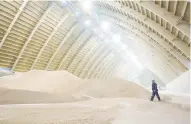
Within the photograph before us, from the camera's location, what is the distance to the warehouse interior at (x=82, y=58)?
644cm

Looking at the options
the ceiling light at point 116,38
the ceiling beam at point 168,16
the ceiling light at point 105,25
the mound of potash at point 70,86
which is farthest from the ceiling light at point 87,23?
the ceiling beam at point 168,16

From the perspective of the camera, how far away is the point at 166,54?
17703 mm

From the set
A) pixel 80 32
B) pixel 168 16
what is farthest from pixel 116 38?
pixel 168 16

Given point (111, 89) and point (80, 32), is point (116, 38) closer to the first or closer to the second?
point (80, 32)

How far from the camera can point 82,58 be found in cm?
2870

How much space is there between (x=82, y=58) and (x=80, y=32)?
4291mm

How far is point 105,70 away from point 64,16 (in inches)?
729

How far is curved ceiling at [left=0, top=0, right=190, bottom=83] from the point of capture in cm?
1277

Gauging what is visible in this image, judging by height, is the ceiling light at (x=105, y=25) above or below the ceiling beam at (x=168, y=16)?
above

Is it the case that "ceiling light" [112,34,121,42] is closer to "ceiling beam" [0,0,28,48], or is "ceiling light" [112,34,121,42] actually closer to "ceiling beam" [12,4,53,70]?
"ceiling beam" [12,4,53,70]

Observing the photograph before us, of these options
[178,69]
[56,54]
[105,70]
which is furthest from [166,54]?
[105,70]

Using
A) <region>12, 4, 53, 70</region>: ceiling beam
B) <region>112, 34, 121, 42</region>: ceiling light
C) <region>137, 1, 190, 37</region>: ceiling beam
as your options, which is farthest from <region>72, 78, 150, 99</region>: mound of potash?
<region>112, 34, 121, 42</region>: ceiling light

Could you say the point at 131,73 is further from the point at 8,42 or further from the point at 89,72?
the point at 8,42

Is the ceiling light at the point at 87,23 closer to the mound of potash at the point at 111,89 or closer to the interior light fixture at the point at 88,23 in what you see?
the interior light fixture at the point at 88,23
